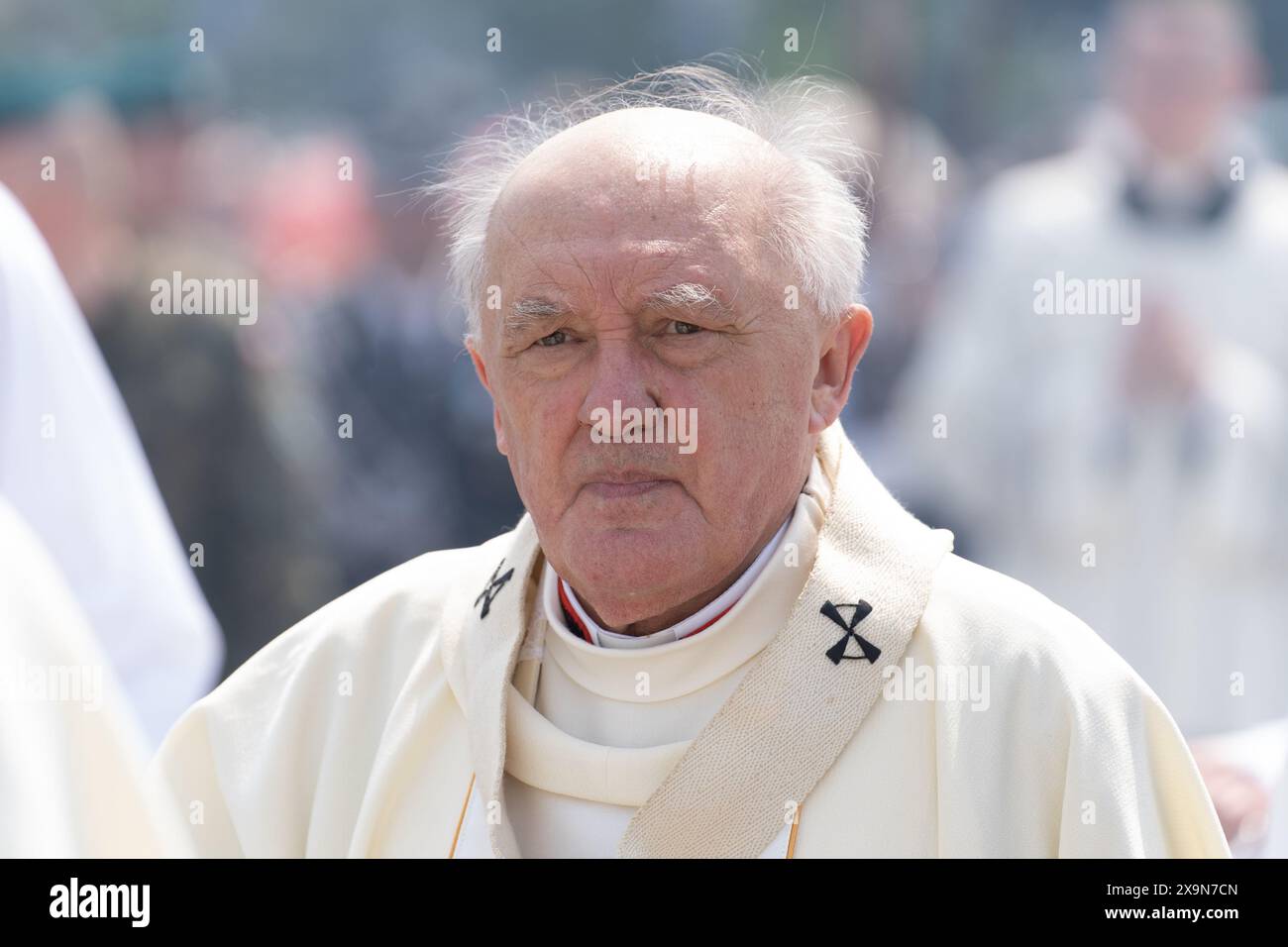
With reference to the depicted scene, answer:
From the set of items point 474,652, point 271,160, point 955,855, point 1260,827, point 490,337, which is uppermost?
point 271,160

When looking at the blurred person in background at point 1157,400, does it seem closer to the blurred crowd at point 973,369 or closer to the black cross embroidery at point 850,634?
the blurred crowd at point 973,369

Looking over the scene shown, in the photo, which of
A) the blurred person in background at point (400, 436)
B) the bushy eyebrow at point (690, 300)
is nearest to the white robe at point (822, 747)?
the bushy eyebrow at point (690, 300)

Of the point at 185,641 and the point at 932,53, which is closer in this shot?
the point at 185,641

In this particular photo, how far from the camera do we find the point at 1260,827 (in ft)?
11.7

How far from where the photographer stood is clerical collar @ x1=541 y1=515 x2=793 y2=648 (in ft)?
9.61

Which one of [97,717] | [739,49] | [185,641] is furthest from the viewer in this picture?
[739,49]

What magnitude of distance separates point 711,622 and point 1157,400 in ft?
13.5

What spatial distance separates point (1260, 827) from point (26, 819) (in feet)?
8.55

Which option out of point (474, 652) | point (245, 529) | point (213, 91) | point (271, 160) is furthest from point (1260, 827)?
point (213, 91)

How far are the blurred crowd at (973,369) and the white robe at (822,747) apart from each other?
11.1 ft

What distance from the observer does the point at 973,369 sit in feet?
22.9

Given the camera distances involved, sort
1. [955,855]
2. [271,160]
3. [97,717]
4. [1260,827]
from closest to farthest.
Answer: [97,717] < [955,855] < [1260,827] < [271,160]

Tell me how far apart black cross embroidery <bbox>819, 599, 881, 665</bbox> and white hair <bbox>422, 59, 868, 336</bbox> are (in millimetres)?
482

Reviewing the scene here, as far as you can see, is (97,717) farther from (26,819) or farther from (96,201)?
(96,201)
